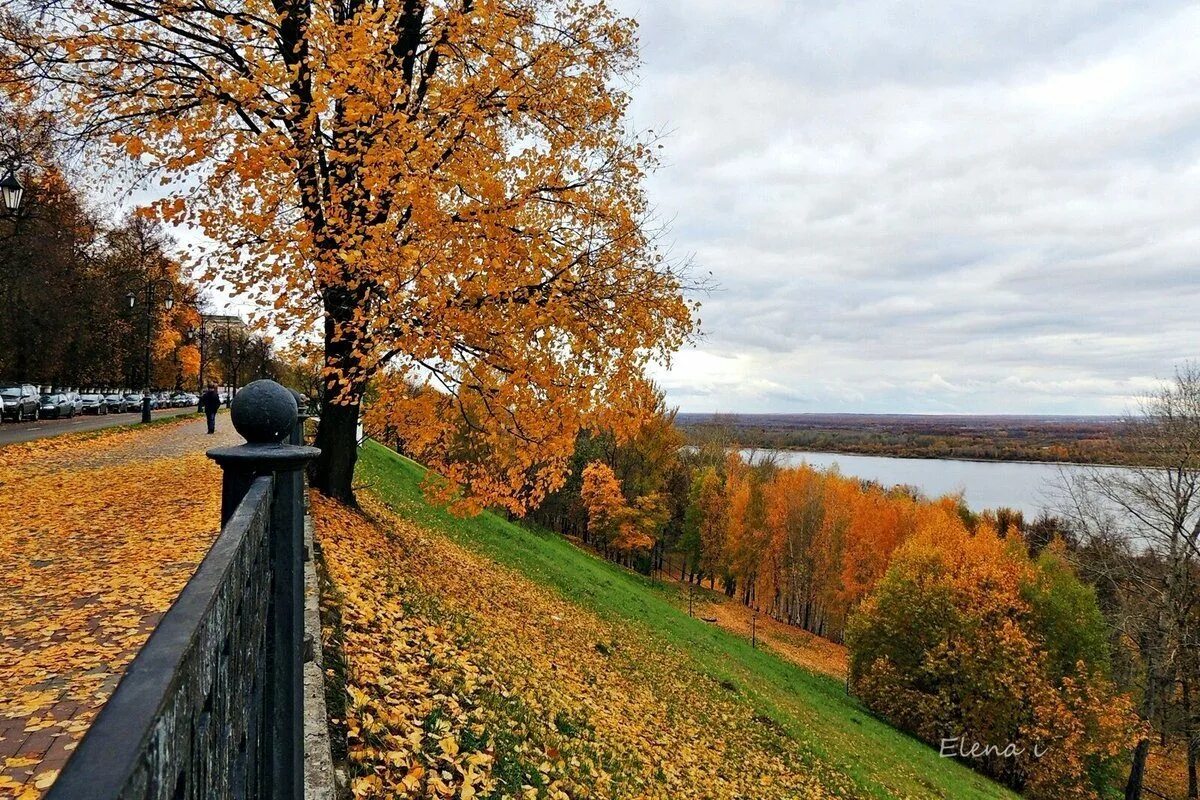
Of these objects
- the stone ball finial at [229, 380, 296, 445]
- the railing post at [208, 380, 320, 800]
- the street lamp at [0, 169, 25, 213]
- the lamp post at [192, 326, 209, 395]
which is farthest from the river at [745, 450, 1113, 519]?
the stone ball finial at [229, 380, 296, 445]

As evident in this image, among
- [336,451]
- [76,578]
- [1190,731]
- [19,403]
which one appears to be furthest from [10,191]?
[1190,731]

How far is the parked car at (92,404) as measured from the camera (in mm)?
37250

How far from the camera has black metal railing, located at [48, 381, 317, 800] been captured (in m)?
0.81

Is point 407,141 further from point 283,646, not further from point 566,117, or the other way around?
point 283,646

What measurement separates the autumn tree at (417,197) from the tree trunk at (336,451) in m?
1.20

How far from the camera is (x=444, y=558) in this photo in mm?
13242

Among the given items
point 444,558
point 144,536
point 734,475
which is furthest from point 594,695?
point 734,475

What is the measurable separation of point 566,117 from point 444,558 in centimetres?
893

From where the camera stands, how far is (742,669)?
65.3 ft

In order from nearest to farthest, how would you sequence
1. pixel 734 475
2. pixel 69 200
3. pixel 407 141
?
pixel 407 141 < pixel 69 200 < pixel 734 475

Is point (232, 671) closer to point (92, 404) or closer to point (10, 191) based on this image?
point (10, 191)

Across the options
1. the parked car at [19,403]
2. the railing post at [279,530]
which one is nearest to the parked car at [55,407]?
the parked car at [19,403]

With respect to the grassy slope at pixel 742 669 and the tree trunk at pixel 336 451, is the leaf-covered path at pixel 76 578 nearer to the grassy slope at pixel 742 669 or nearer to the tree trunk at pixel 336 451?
the tree trunk at pixel 336 451

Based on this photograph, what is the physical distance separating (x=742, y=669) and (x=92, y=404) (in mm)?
39678
